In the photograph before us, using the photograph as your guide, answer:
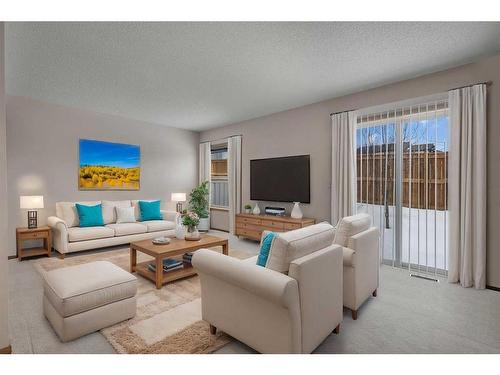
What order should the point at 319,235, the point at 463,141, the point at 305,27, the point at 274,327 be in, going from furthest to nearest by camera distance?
the point at 463,141, the point at 305,27, the point at 319,235, the point at 274,327

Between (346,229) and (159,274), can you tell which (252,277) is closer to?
(346,229)

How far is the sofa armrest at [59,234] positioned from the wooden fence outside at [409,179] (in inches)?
186

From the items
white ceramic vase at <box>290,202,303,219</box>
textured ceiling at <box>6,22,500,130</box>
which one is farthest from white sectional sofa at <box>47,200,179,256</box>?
white ceramic vase at <box>290,202,303,219</box>

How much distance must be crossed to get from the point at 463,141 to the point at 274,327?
3.20 meters

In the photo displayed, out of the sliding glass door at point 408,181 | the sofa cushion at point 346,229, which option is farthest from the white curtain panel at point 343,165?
the sofa cushion at point 346,229

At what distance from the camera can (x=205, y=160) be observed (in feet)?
22.9

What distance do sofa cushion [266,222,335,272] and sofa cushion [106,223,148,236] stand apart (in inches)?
151

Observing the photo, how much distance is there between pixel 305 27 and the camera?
7.84 ft

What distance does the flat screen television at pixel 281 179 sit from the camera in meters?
4.84

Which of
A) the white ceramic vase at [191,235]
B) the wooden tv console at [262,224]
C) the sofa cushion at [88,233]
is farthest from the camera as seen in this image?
the wooden tv console at [262,224]

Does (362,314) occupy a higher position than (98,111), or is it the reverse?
(98,111)

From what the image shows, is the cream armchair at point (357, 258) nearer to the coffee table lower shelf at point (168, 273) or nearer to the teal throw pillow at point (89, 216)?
A: the coffee table lower shelf at point (168, 273)
